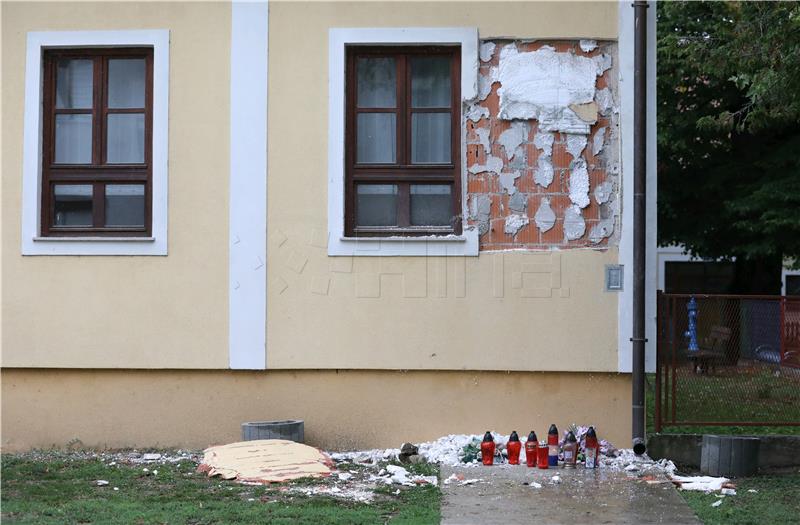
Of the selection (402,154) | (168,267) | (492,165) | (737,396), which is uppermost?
(402,154)

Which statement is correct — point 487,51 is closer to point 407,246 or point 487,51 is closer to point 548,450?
point 407,246

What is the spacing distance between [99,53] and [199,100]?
1.12 metres

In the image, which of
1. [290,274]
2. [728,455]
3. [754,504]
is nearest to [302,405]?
[290,274]

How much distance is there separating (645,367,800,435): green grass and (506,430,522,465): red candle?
1.42m

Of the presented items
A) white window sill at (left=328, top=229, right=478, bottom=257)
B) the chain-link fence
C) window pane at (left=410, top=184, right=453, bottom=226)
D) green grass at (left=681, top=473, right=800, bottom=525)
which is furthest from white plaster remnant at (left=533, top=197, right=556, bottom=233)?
green grass at (left=681, top=473, right=800, bottom=525)

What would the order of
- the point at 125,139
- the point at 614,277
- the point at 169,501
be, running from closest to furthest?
the point at 169,501 → the point at 614,277 → the point at 125,139

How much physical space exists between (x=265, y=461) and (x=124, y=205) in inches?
116

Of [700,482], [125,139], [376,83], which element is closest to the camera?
[700,482]

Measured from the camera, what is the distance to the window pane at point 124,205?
32.8ft

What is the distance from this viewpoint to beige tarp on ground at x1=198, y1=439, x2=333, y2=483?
28.0 feet

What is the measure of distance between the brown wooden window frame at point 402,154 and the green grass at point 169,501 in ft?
7.53

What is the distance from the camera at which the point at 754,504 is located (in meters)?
7.97

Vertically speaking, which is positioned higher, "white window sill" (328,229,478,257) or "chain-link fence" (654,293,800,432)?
"white window sill" (328,229,478,257)

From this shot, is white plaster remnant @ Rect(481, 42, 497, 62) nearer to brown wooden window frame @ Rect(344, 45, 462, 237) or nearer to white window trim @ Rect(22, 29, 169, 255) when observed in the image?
brown wooden window frame @ Rect(344, 45, 462, 237)
